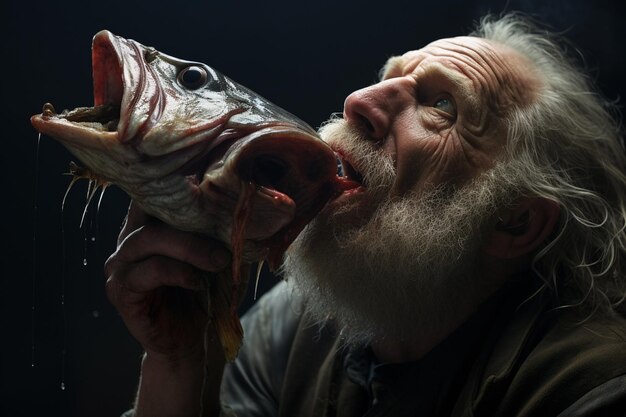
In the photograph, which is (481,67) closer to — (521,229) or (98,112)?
(521,229)

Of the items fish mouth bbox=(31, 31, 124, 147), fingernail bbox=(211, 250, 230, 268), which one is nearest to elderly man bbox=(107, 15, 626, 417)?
fingernail bbox=(211, 250, 230, 268)

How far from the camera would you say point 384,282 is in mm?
1709

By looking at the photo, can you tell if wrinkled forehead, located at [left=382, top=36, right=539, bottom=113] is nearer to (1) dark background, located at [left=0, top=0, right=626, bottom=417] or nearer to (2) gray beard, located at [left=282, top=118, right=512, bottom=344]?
(2) gray beard, located at [left=282, top=118, right=512, bottom=344]

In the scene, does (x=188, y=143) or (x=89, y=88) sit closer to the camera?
(x=188, y=143)

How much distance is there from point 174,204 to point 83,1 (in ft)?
2.94

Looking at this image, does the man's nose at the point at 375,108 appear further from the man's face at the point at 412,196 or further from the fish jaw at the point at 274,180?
the fish jaw at the point at 274,180

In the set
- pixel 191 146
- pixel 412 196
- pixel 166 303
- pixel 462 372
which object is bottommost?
pixel 462 372

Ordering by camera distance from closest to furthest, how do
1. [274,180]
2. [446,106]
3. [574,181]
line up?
[274,180] → [446,106] → [574,181]

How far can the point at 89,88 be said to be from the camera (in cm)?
179

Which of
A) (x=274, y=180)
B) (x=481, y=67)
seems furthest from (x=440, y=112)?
(x=274, y=180)

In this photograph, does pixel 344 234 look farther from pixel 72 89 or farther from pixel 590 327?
pixel 72 89

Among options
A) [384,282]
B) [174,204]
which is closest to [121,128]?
[174,204]

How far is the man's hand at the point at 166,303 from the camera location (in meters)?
1.37

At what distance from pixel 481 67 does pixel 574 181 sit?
0.40 meters
